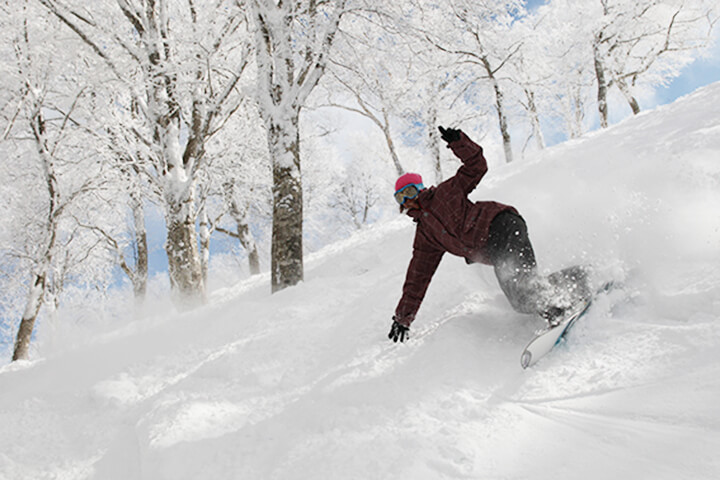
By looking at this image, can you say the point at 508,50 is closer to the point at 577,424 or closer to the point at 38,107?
the point at 38,107

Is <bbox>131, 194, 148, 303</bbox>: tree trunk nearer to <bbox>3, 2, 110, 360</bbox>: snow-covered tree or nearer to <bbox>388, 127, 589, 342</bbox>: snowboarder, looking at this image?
<bbox>3, 2, 110, 360</bbox>: snow-covered tree

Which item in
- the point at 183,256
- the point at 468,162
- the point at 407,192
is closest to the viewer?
the point at 468,162

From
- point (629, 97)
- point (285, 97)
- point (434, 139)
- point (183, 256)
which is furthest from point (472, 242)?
point (629, 97)

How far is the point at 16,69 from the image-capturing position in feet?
29.0

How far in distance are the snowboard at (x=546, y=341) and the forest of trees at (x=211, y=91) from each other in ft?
11.9

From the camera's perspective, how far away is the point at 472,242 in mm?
2725

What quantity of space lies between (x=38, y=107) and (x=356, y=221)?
19533 mm

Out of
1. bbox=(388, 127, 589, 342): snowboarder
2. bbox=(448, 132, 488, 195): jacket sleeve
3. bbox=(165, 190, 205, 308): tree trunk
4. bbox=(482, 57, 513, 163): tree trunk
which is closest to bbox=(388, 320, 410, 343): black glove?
bbox=(388, 127, 589, 342): snowboarder

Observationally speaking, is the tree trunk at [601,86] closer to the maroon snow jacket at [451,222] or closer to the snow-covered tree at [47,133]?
the maroon snow jacket at [451,222]

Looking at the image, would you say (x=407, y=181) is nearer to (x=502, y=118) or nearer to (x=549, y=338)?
(x=549, y=338)

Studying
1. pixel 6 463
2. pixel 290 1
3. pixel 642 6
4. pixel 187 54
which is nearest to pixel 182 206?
pixel 187 54

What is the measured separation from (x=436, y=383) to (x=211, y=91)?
607 cm

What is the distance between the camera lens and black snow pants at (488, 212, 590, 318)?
96.7 inches

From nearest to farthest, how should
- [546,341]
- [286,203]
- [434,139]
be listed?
[546,341] → [286,203] → [434,139]
